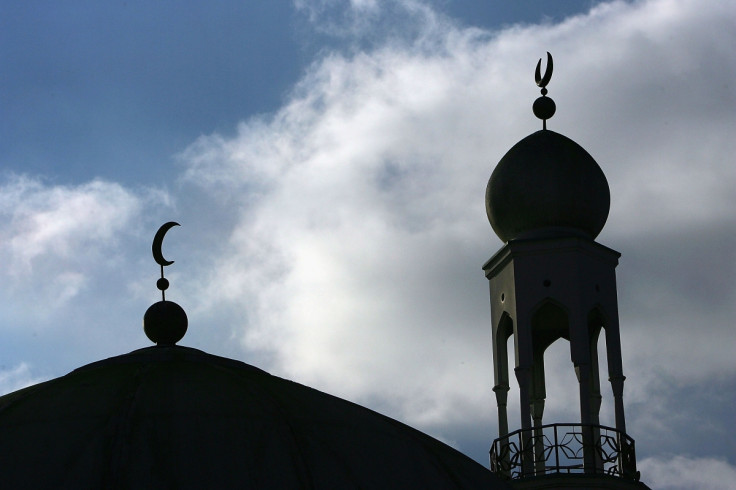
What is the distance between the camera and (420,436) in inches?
798

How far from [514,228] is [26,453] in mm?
14894

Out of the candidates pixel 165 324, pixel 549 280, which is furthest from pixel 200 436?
pixel 549 280

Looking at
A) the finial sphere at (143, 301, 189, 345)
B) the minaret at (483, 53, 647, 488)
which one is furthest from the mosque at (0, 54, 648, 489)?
the minaret at (483, 53, 647, 488)

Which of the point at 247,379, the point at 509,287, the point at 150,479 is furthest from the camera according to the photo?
the point at 509,287

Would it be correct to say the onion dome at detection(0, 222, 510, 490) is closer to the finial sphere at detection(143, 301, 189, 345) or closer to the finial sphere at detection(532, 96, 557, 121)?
the finial sphere at detection(143, 301, 189, 345)

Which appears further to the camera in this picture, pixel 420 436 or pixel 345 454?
pixel 420 436

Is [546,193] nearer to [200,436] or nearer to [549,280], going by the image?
[549,280]

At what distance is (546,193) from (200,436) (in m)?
14.2

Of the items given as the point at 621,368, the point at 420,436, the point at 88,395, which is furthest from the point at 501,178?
the point at 88,395

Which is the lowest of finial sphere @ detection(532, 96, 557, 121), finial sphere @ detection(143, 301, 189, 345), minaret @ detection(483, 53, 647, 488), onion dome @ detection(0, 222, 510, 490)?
onion dome @ detection(0, 222, 510, 490)

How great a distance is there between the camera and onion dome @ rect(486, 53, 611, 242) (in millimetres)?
31016

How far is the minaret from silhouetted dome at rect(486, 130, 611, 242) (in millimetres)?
17

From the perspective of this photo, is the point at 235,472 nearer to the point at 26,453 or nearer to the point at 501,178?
the point at 26,453

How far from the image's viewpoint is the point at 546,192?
31.0m
